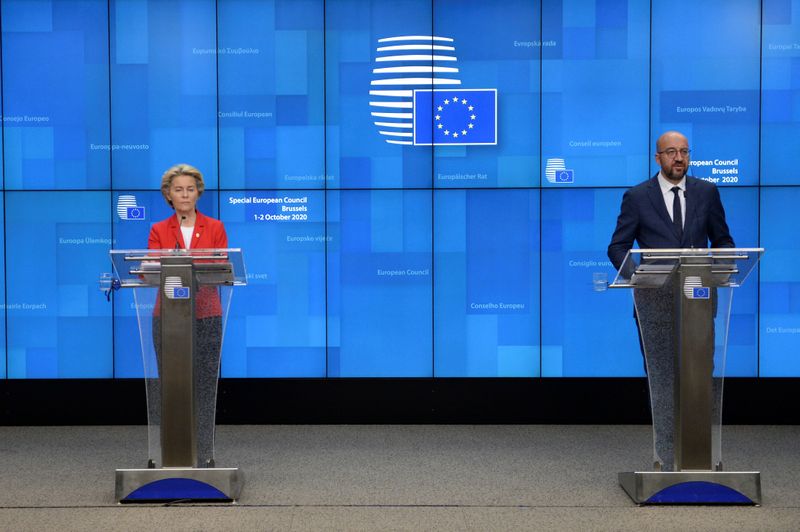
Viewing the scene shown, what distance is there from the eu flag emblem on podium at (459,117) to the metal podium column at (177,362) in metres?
2.55

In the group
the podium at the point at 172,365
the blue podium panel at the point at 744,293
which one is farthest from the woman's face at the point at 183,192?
the blue podium panel at the point at 744,293

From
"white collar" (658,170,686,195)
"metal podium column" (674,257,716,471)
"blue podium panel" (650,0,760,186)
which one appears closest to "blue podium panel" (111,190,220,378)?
"white collar" (658,170,686,195)

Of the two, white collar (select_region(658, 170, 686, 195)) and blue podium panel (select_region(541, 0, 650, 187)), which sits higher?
blue podium panel (select_region(541, 0, 650, 187))

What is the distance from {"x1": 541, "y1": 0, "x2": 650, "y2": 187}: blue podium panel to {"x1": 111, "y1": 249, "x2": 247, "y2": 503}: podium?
9.58 ft

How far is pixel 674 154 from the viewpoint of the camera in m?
4.29

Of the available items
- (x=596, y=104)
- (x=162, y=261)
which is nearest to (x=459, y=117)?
(x=596, y=104)

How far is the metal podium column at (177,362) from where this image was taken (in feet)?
13.5

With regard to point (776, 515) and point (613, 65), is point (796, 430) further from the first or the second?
point (613, 65)

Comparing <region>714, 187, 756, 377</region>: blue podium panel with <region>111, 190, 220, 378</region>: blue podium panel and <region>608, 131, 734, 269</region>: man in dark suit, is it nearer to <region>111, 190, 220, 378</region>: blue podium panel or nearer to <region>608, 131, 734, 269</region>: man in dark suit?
<region>608, 131, 734, 269</region>: man in dark suit

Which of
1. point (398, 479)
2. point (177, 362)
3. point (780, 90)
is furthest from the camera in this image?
point (780, 90)

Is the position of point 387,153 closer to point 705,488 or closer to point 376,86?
point 376,86

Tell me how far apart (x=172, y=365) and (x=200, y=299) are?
35 centimetres

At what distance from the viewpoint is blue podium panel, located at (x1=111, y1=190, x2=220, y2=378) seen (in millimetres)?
6145

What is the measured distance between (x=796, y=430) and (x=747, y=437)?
0.47 m
